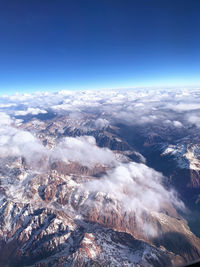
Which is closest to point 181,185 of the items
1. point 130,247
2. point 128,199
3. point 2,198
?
point 128,199

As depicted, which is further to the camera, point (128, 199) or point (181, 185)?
point (181, 185)

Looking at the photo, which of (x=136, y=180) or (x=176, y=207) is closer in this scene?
(x=176, y=207)

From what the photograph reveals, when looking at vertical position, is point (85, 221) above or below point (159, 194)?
above

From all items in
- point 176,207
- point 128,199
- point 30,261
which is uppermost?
point 30,261

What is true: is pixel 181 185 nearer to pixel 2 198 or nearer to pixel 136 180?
pixel 136 180

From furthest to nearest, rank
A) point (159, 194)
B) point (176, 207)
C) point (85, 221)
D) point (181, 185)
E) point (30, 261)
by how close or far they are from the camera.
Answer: point (181, 185)
point (159, 194)
point (176, 207)
point (85, 221)
point (30, 261)

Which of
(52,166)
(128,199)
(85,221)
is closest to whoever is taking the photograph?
(85,221)

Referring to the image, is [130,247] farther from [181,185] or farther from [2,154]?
[2,154]

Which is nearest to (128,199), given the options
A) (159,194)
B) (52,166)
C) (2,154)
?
(159,194)

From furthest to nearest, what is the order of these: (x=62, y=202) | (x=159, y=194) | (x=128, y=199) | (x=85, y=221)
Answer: (x=159, y=194) → (x=128, y=199) → (x=62, y=202) → (x=85, y=221)
